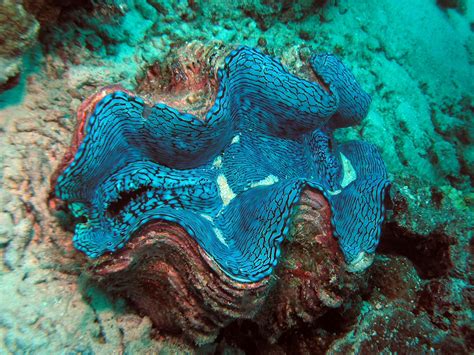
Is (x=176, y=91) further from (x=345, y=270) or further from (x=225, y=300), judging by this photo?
(x=345, y=270)

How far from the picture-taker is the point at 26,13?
1977mm

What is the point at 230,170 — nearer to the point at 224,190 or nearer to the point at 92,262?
the point at 224,190

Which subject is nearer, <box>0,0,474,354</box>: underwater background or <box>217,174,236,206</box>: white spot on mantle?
<box>0,0,474,354</box>: underwater background

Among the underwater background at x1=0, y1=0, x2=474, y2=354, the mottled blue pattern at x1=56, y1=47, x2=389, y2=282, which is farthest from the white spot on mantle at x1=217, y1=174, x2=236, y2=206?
the underwater background at x1=0, y1=0, x2=474, y2=354

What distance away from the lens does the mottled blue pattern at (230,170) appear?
1967 millimetres

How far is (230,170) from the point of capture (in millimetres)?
2613

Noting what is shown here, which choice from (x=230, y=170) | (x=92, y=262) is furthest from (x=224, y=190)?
(x=92, y=262)

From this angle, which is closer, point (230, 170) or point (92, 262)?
point (92, 262)

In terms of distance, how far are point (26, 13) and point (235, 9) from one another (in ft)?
9.80

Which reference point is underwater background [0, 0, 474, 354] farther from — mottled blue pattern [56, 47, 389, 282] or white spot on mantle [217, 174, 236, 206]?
white spot on mantle [217, 174, 236, 206]

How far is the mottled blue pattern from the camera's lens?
1967mm

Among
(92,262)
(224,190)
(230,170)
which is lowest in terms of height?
(92,262)

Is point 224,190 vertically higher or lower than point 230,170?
lower

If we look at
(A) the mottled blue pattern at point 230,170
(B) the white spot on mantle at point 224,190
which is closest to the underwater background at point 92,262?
(A) the mottled blue pattern at point 230,170
